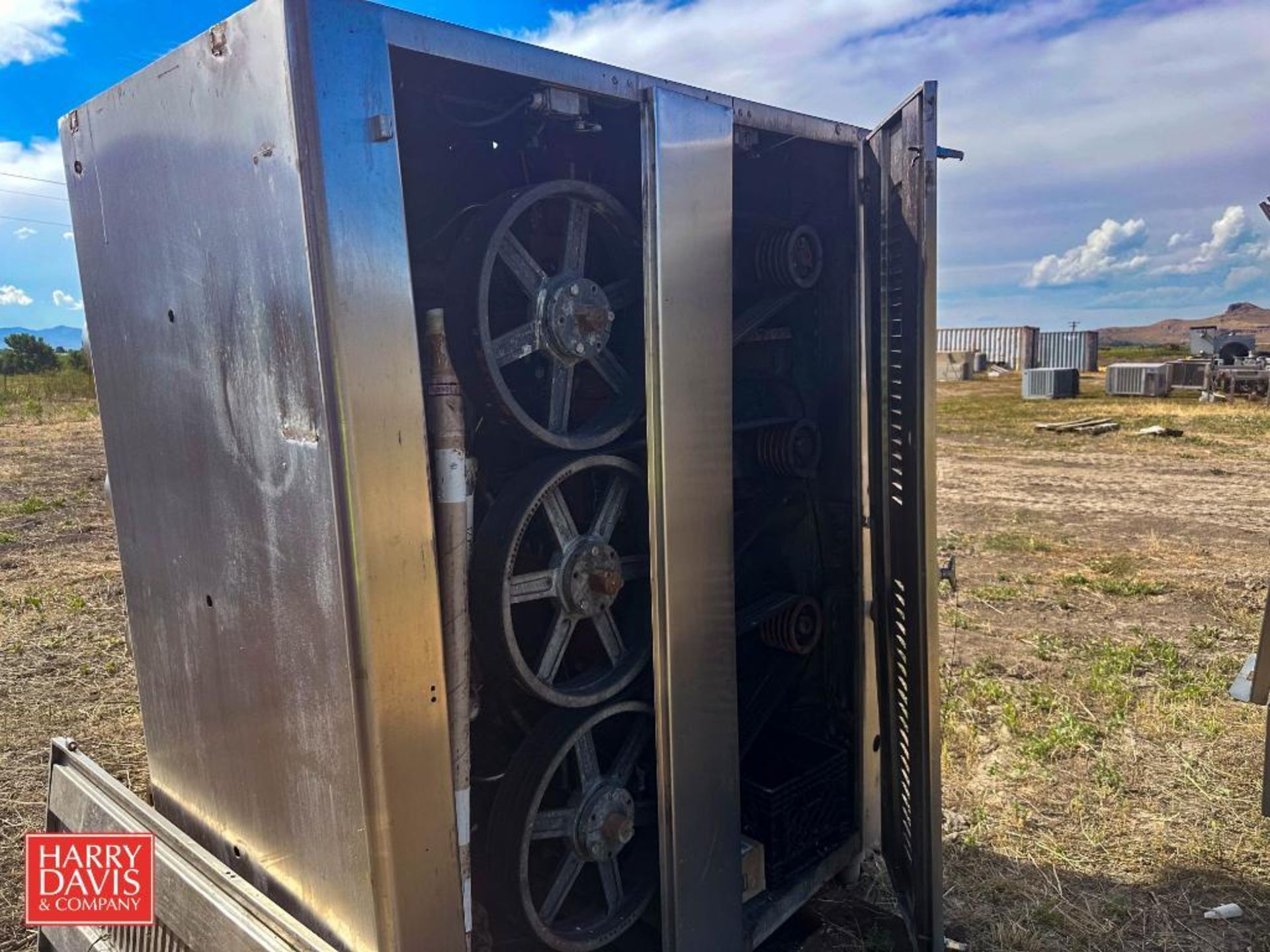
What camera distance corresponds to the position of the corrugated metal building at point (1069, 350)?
30.2 metres

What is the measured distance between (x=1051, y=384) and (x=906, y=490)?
67.5 feet

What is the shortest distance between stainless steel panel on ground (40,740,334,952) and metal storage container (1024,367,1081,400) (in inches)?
848

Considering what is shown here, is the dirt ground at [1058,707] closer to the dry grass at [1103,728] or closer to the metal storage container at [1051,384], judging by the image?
the dry grass at [1103,728]

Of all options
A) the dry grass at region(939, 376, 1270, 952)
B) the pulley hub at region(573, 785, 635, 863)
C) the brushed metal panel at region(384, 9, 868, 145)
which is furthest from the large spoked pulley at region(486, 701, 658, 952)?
the brushed metal panel at region(384, 9, 868, 145)

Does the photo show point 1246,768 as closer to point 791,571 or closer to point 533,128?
point 791,571

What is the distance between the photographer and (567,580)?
6.90 feet

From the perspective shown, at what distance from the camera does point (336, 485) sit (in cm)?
151

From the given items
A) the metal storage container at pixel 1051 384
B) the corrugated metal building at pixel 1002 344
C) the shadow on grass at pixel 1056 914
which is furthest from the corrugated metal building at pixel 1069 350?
the shadow on grass at pixel 1056 914

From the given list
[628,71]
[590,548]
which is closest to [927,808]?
[590,548]

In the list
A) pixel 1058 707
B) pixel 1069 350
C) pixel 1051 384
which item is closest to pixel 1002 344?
pixel 1069 350

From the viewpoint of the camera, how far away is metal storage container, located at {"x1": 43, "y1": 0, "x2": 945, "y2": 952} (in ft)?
5.07

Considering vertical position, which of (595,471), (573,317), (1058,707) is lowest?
(1058,707)

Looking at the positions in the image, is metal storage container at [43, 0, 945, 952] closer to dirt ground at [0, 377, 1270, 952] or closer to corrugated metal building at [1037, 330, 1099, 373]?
dirt ground at [0, 377, 1270, 952]

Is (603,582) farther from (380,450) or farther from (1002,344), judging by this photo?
(1002,344)
